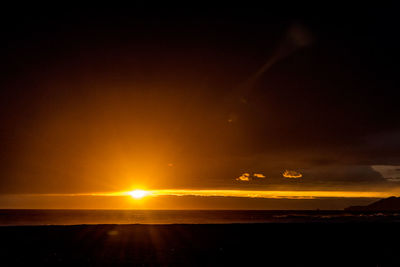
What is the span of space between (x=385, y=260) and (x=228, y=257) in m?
8.42

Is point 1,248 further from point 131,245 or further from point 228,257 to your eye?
point 228,257

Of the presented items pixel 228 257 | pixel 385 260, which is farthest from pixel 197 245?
pixel 385 260

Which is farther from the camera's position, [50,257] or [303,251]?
[303,251]

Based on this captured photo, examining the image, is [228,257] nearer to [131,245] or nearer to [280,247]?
[280,247]

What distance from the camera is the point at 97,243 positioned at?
3209 cm

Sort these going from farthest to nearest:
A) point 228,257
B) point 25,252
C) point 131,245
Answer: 1. point 131,245
2. point 25,252
3. point 228,257

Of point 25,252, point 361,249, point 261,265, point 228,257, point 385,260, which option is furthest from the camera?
point 361,249

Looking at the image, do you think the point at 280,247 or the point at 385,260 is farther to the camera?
the point at 280,247

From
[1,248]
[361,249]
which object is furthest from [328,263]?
[1,248]

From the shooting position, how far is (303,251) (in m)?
27.9

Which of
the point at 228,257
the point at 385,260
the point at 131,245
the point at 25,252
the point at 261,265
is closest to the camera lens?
the point at 261,265

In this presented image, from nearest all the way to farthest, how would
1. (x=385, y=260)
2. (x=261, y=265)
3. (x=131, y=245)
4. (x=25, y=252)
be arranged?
(x=261, y=265), (x=385, y=260), (x=25, y=252), (x=131, y=245)

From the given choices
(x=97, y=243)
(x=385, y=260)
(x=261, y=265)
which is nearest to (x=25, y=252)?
(x=97, y=243)

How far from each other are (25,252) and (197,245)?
11722mm
